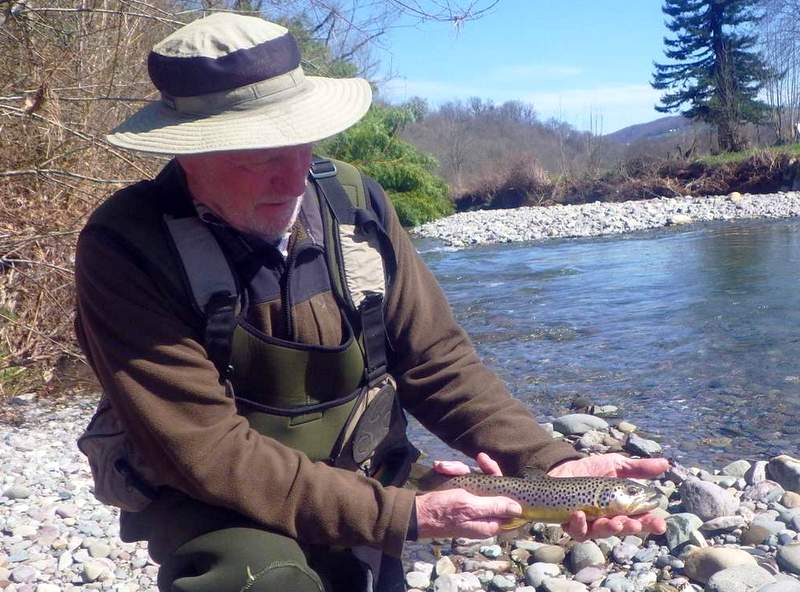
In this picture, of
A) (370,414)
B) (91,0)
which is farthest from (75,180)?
(370,414)

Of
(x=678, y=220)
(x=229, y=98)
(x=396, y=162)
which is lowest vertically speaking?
(x=678, y=220)

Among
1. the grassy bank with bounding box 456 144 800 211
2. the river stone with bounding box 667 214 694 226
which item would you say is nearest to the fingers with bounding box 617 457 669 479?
the river stone with bounding box 667 214 694 226

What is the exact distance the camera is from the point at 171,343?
7.00 ft

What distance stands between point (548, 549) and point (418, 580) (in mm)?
657

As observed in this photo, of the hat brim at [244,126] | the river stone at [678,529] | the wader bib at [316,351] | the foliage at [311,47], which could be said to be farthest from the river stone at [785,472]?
the foliage at [311,47]

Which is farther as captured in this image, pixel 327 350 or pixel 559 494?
pixel 559 494

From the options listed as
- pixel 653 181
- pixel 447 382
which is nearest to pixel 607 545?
pixel 447 382

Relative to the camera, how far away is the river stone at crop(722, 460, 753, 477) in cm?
509

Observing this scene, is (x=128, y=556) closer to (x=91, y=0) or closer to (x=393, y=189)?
(x=91, y=0)

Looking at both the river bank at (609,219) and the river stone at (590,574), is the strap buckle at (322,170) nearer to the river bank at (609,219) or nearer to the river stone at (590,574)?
the river stone at (590,574)

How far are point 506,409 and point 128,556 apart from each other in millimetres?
1909

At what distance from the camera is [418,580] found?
3676mm

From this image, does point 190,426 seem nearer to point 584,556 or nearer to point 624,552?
point 584,556

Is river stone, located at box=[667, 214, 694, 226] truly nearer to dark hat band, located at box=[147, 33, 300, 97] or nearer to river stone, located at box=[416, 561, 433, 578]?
river stone, located at box=[416, 561, 433, 578]
